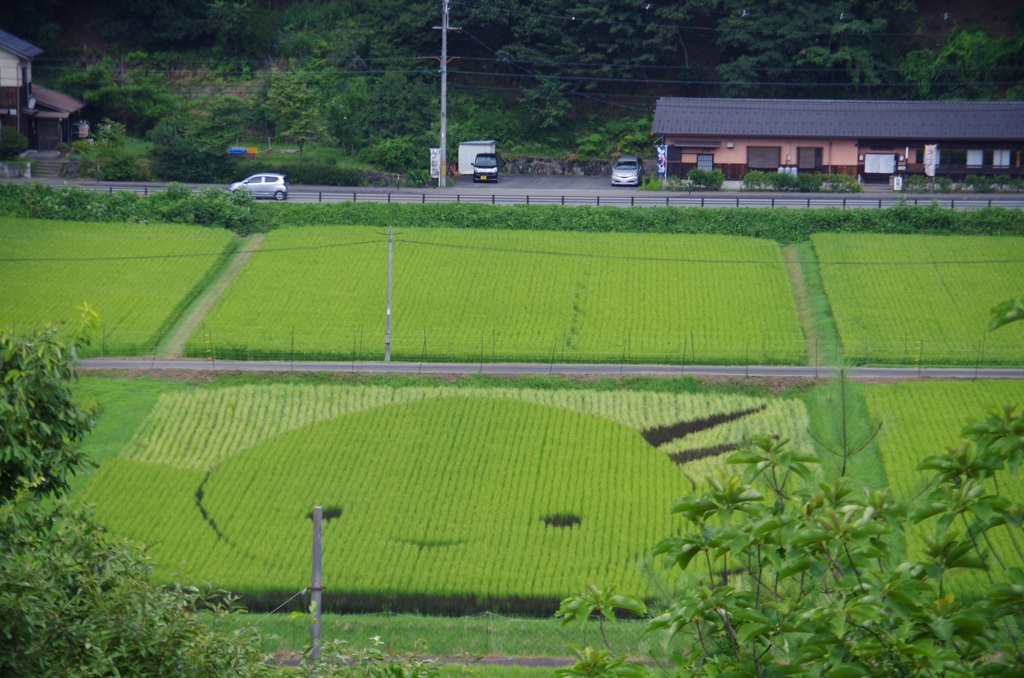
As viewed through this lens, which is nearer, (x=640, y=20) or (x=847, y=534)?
(x=847, y=534)

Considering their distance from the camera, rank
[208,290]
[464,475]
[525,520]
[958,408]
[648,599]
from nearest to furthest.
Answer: [648,599] < [525,520] < [464,475] < [958,408] < [208,290]

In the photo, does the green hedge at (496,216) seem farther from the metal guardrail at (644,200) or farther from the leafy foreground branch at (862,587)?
the leafy foreground branch at (862,587)

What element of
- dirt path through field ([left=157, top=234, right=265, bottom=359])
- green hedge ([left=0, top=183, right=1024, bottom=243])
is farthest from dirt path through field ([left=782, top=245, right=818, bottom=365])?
dirt path through field ([left=157, top=234, right=265, bottom=359])

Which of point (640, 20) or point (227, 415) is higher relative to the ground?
point (640, 20)

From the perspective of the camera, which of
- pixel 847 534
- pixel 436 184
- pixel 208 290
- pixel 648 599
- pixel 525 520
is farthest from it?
pixel 436 184

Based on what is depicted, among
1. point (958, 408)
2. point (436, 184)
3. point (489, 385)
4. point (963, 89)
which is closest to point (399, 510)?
point (489, 385)

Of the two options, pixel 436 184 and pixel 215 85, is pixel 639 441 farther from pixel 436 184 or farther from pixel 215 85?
pixel 215 85

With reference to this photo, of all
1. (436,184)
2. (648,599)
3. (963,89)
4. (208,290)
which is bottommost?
(648,599)
